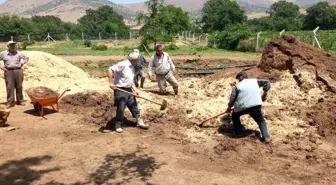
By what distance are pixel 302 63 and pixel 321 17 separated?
6102cm

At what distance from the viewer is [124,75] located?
7219 millimetres

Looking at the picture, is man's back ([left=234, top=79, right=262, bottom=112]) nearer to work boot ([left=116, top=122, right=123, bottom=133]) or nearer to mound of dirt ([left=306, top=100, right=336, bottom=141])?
mound of dirt ([left=306, top=100, right=336, bottom=141])

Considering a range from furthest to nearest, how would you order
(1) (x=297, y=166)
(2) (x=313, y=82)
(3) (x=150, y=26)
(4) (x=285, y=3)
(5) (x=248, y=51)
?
(4) (x=285, y=3) < (5) (x=248, y=51) < (3) (x=150, y=26) < (2) (x=313, y=82) < (1) (x=297, y=166)

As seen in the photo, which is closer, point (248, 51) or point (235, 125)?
point (235, 125)

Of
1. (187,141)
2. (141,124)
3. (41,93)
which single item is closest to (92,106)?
(41,93)

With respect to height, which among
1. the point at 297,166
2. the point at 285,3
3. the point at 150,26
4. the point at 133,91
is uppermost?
the point at 285,3

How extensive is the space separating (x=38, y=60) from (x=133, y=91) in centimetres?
677

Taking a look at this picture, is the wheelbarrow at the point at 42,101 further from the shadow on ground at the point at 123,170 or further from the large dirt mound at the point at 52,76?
the shadow on ground at the point at 123,170

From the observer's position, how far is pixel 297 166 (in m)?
5.82

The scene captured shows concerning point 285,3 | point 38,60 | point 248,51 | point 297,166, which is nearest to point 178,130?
point 297,166

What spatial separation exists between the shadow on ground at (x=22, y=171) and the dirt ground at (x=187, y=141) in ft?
0.05

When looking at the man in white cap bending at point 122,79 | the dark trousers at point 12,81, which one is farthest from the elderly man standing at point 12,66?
the man in white cap bending at point 122,79

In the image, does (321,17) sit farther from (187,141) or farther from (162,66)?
(187,141)

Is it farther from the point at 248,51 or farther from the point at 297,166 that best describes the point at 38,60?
the point at 248,51
